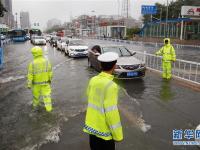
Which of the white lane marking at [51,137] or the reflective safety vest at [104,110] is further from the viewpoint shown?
the white lane marking at [51,137]

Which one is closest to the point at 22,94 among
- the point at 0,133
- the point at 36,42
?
the point at 0,133

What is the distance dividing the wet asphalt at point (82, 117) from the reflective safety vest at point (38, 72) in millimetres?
877

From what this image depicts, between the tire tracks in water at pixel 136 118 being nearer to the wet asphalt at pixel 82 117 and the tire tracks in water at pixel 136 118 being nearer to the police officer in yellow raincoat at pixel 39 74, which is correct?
the wet asphalt at pixel 82 117

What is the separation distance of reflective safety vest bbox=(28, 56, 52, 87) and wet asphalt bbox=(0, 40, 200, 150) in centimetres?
88

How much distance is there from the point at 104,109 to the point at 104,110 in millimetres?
15

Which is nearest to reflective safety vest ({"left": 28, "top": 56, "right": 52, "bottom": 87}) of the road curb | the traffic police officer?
the traffic police officer

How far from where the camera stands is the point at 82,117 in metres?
7.50

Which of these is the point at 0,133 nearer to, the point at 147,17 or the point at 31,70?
the point at 31,70

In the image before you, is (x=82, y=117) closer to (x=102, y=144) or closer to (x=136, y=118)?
(x=136, y=118)

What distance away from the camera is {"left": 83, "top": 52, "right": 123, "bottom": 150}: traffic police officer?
348 centimetres

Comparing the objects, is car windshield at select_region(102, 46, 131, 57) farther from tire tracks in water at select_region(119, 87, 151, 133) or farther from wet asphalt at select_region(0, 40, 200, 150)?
tire tracks in water at select_region(119, 87, 151, 133)

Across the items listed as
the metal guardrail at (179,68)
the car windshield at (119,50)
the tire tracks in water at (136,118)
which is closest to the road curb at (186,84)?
the metal guardrail at (179,68)

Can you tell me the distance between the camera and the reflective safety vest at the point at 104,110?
348cm

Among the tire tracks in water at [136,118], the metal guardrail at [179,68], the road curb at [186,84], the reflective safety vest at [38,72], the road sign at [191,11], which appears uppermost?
the road sign at [191,11]
